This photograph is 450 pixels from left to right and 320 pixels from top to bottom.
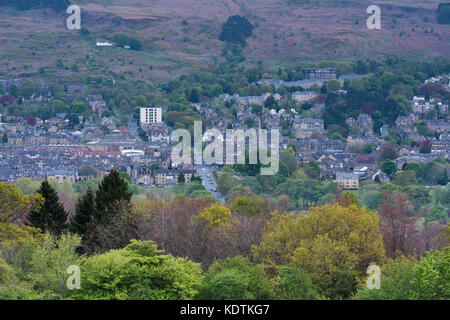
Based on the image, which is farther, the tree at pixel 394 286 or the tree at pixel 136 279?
the tree at pixel 136 279

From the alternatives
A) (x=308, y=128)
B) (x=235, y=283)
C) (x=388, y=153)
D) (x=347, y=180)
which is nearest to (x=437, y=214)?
(x=347, y=180)

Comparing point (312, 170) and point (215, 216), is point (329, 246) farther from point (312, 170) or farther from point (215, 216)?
point (312, 170)

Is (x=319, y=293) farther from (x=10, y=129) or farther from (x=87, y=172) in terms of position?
(x=10, y=129)

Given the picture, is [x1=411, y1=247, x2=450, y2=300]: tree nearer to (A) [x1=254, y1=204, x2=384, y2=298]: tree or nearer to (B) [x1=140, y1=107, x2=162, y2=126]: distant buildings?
(A) [x1=254, y1=204, x2=384, y2=298]: tree

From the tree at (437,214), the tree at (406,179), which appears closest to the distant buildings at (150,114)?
the tree at (406,179)

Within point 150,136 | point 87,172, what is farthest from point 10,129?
point 87,172

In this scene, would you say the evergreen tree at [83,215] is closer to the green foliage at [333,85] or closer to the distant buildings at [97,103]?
the distant buildings at [97,103]
